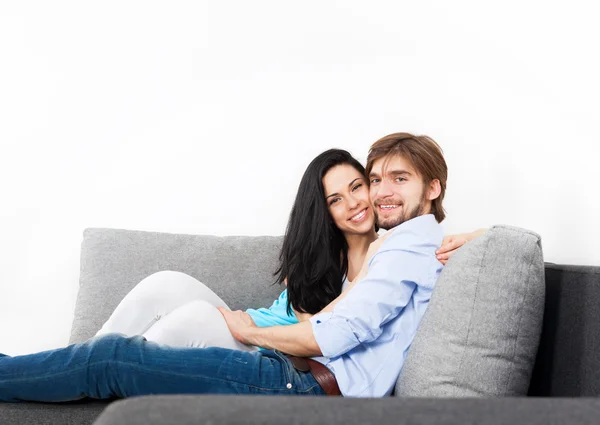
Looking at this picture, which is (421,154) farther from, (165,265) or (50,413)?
(50,413)

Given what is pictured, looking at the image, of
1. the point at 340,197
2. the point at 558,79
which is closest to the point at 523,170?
the point at 558,79

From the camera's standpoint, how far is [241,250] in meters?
2.56

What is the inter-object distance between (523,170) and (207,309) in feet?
4.38

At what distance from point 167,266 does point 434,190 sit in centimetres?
113

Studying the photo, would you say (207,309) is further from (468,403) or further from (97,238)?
(468,403)

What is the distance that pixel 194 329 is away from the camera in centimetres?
196

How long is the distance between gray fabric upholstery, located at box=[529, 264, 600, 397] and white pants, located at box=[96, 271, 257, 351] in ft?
3.02

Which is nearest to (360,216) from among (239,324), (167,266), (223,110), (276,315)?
(276,315)

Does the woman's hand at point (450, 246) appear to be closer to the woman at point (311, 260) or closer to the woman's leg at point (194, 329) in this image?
the woman at point (311, 260)

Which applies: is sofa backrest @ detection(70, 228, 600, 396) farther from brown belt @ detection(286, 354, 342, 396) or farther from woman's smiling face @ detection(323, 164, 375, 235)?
brown belt @ detection(286, 354, 342, 396)

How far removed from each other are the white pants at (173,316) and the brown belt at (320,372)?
32 centimetres

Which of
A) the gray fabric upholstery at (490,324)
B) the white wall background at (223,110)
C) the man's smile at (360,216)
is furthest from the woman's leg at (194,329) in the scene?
the white wall background at (223,110)

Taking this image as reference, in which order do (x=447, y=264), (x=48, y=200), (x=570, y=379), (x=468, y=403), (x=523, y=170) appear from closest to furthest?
(x=468, y=403) < (x=570, y=379) < (x=447, y=264) < (x=523, y=170) < (x=48, y=200)

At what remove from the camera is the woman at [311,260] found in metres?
2.13
